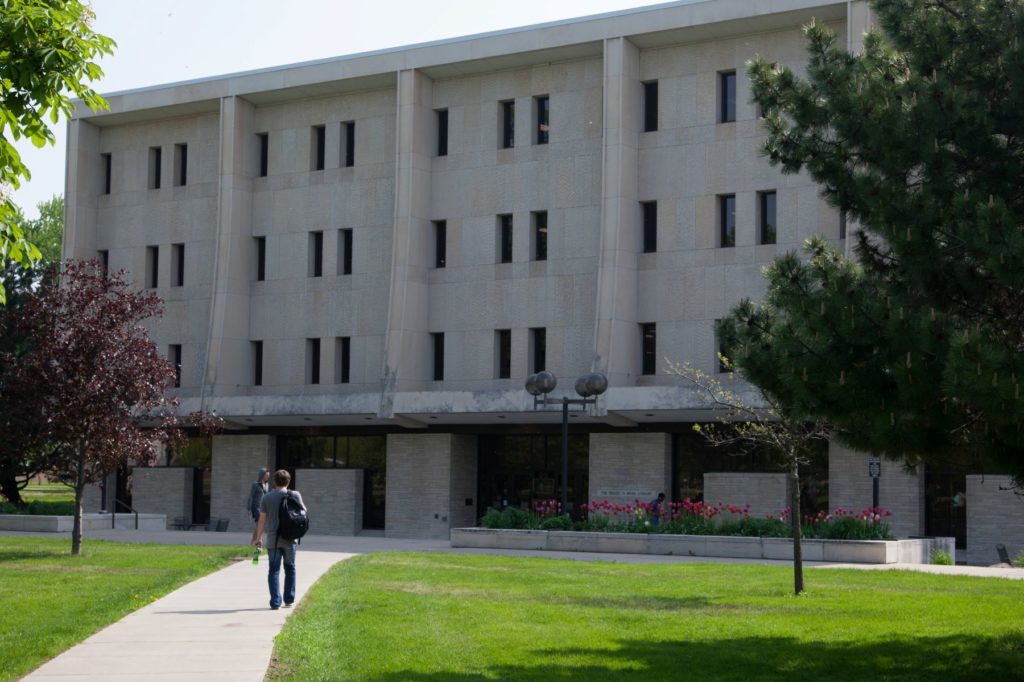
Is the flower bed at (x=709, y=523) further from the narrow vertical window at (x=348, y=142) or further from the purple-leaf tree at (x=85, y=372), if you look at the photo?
the narrow vertical window at (x=348, y=142)

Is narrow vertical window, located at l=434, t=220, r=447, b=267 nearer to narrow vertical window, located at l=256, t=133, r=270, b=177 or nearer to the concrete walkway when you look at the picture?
narrow vertical window, located at l=256, t=133, r=270, b=177

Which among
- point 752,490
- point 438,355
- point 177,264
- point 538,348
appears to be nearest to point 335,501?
point 438,355

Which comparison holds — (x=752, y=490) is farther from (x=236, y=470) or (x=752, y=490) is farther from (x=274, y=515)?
(x=274, y=515)

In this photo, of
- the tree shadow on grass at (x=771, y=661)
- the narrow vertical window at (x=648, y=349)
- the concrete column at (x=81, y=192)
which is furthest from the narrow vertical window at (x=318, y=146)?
the tree shadow on grass at (x=771, y=661)

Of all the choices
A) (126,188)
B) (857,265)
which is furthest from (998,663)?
(126,188)

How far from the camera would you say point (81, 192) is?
50.8 metres

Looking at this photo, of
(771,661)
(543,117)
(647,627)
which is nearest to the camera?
(771,661)

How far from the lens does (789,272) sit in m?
13.5

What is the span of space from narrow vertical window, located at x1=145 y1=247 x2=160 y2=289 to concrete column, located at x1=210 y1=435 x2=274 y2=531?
605cm

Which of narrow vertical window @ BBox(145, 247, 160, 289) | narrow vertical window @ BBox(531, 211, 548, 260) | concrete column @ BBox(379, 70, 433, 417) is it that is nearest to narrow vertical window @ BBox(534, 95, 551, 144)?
narrow vertical window @ BBox(531, 211, 548, 260)

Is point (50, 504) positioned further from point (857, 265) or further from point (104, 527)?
point (857, 265)

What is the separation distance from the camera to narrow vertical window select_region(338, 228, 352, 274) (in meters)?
46.5

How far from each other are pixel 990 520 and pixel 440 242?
62.0ft

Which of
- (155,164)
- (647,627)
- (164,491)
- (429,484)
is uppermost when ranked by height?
(155,164)
